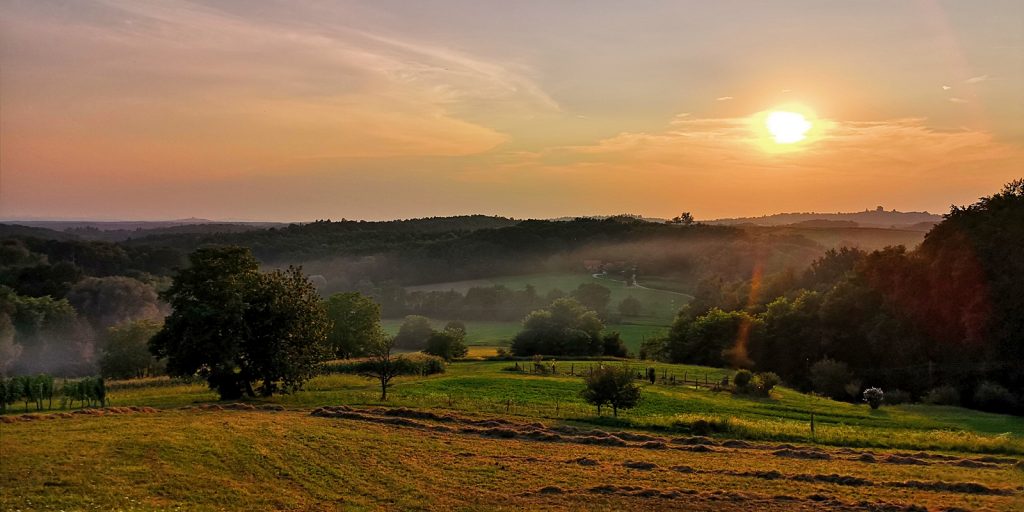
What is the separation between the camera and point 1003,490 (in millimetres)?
25797

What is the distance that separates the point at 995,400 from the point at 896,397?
690cm

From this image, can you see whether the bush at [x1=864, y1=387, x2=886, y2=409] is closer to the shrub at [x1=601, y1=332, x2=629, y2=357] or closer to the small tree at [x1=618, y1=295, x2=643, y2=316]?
the shrub at [x1=601, y1=332, x2=629, y2=357]

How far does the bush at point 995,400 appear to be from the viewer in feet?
171

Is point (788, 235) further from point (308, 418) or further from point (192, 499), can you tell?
point (192, 499)

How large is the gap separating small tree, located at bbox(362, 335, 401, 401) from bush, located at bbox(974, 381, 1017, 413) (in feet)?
154

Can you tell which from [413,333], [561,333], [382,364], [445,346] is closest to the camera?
[382,364]

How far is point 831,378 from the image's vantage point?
66938 millimetres

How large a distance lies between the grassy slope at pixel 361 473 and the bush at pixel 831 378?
125 feet

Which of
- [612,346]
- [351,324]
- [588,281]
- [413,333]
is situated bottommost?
[413,333]

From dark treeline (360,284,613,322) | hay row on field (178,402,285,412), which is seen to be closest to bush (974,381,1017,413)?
hay row on field (178,402,285,412)

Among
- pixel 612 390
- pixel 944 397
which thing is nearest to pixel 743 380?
pixel 944 397

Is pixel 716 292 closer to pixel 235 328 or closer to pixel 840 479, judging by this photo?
pixel 235 328

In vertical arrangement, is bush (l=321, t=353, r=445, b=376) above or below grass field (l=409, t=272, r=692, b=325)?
below

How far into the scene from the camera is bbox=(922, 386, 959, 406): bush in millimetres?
53750
